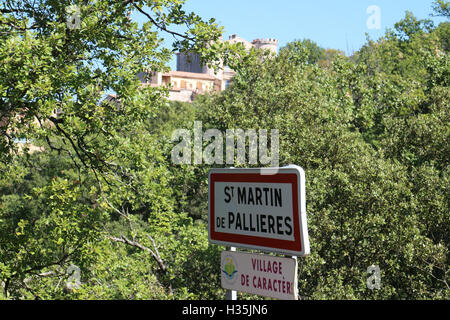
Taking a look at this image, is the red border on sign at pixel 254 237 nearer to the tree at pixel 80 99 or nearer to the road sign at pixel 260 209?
the road sign at pixel 260 209

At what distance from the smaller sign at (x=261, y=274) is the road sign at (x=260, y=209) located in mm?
70

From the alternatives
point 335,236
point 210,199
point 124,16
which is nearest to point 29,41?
point 124,16

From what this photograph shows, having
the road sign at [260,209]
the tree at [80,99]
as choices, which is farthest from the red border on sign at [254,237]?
the tree at [80,99]

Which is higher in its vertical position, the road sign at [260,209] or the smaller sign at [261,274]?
the road sign at [260,209]

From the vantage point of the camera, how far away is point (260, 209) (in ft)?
11.3

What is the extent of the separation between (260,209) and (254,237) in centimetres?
18

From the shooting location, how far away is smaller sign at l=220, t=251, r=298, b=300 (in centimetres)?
316

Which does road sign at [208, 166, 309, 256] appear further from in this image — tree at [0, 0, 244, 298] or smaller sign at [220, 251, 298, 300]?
tree at [0, 0, 244, 298]

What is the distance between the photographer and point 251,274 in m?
3.44

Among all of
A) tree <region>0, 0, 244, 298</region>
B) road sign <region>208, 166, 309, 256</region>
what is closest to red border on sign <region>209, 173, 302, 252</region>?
road sign <region>208, 166, 309, 256</region>

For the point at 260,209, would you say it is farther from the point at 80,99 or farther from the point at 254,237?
the point at 80,99

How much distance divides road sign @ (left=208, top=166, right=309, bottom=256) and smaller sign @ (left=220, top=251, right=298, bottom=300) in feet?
0.23

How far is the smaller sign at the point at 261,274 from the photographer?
316 cm

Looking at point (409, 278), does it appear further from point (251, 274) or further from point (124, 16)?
point (251, 274)
